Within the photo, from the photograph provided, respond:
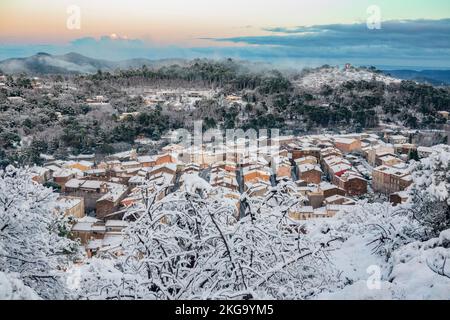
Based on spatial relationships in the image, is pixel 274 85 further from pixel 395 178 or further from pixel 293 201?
pixel 293 201

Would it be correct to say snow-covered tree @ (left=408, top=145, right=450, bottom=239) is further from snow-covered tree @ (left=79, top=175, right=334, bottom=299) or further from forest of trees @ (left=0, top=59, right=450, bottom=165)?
forest of trees @ (left=0, top=59, right=450, bottom=165)

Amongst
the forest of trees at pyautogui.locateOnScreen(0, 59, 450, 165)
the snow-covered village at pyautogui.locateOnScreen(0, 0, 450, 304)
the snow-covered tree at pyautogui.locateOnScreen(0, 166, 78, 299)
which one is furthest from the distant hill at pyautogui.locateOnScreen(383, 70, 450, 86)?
the forest of trees at pyautogui.locateOnScreen(0, 59, 450, 165)

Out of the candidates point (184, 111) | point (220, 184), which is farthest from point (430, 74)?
point (184, 111)

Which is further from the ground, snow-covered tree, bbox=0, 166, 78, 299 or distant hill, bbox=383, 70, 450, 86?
distant hill, bbox=383, 70, 450, 86

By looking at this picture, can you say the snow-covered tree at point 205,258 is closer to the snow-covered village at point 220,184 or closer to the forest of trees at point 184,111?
the snow-covered village at point 220,184

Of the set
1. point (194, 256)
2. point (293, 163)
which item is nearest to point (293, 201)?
point (194, 256)

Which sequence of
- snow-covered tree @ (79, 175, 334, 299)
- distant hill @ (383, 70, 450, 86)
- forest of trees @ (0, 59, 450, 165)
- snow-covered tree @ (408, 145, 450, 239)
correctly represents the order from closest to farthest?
snow-covered tree @ (79, 175, 334, 299), snow-covered tree @ (408, 145, 450, 239), distant hill @ (383, 70, 450, 86), forest of trees @ (0, 59, 450, 165)

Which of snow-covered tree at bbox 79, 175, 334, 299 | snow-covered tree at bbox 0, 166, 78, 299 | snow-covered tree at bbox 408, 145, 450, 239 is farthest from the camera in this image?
snow-covered tree at bbox 408, 145, 450, 239

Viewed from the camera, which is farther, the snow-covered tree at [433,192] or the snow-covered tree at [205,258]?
the snow-covered tree at [433,192]

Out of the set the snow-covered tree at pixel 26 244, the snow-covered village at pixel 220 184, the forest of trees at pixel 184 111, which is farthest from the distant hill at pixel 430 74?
the forest of trees at pixel 184 111

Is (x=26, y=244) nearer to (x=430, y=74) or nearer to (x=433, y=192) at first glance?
(x=433, y=192)

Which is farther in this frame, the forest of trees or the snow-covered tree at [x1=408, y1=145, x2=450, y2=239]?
the forest of trees
